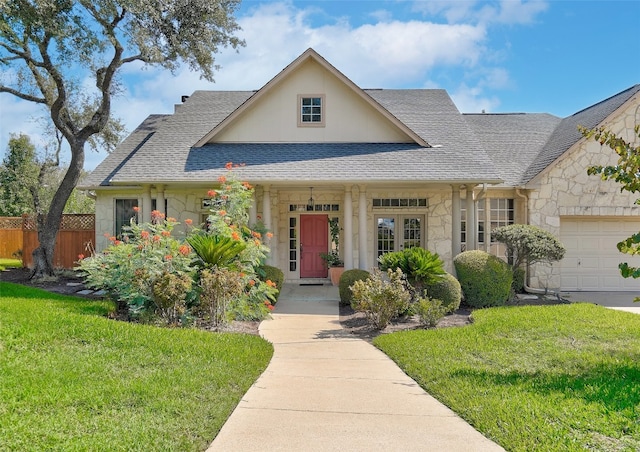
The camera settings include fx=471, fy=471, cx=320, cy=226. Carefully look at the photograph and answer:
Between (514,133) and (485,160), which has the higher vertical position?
(514,133)

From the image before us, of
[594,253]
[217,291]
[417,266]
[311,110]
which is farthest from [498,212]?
[217,291]

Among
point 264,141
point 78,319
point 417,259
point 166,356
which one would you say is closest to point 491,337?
point 417,259

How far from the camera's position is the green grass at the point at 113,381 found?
3867 mm

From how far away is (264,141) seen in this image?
1439cm

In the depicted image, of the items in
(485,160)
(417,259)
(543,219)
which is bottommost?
(417,259)

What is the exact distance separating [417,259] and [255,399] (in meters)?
6.03

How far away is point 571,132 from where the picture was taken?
51.1 ft

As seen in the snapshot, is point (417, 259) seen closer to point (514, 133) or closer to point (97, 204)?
point (514, 133)

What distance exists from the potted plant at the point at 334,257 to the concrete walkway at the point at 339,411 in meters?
6.86

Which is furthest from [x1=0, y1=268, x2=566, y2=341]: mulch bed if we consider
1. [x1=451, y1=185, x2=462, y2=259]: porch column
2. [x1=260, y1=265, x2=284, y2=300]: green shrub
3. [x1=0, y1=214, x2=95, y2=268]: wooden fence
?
[x1=0, y1=214, x2=95, y2=268]: wooden fence

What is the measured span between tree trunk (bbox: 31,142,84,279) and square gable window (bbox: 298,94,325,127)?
7.53 m

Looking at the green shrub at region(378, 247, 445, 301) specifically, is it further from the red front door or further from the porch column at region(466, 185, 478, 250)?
the red front door

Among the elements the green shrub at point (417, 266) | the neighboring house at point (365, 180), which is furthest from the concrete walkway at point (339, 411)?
the neighboring house at point (365, 180)

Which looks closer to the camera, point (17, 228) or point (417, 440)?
point (417, 440)
